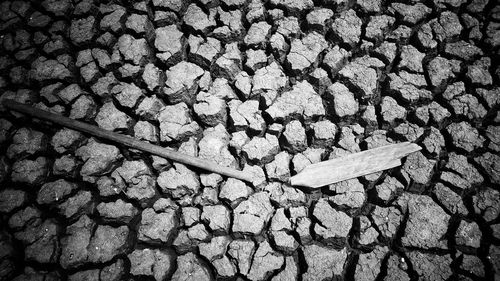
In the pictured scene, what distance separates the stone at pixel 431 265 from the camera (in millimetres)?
1359

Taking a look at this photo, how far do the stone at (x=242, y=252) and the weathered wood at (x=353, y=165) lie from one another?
1.41ft

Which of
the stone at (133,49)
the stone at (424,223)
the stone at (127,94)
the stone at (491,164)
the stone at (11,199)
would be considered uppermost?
the stone at (133,49)

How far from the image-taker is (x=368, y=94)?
5.67ft

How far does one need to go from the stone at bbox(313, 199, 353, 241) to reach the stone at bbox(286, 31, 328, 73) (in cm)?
92

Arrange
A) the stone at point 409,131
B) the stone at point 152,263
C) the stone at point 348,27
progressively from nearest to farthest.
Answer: the stone at point 152,263
the stone at point 409,131
the stone at point 348,27

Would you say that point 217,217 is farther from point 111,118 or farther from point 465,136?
point 465,136

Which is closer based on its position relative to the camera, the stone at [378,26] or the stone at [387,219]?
the stone at [387,219]

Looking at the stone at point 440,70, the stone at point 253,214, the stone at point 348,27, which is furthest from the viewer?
the stone at point 348,27

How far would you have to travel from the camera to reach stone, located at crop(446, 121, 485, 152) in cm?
160

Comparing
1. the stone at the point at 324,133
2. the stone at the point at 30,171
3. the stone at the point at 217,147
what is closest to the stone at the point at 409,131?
the stone at the point at 324,133

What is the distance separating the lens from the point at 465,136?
1.62m

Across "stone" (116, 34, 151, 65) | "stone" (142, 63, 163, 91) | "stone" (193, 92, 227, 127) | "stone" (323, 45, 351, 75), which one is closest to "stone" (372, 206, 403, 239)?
"stone" (323, 45, 351, 75)

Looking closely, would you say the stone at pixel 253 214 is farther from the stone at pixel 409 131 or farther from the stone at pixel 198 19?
the stone at pixel 198 19

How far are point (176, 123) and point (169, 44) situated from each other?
1.97 ft
